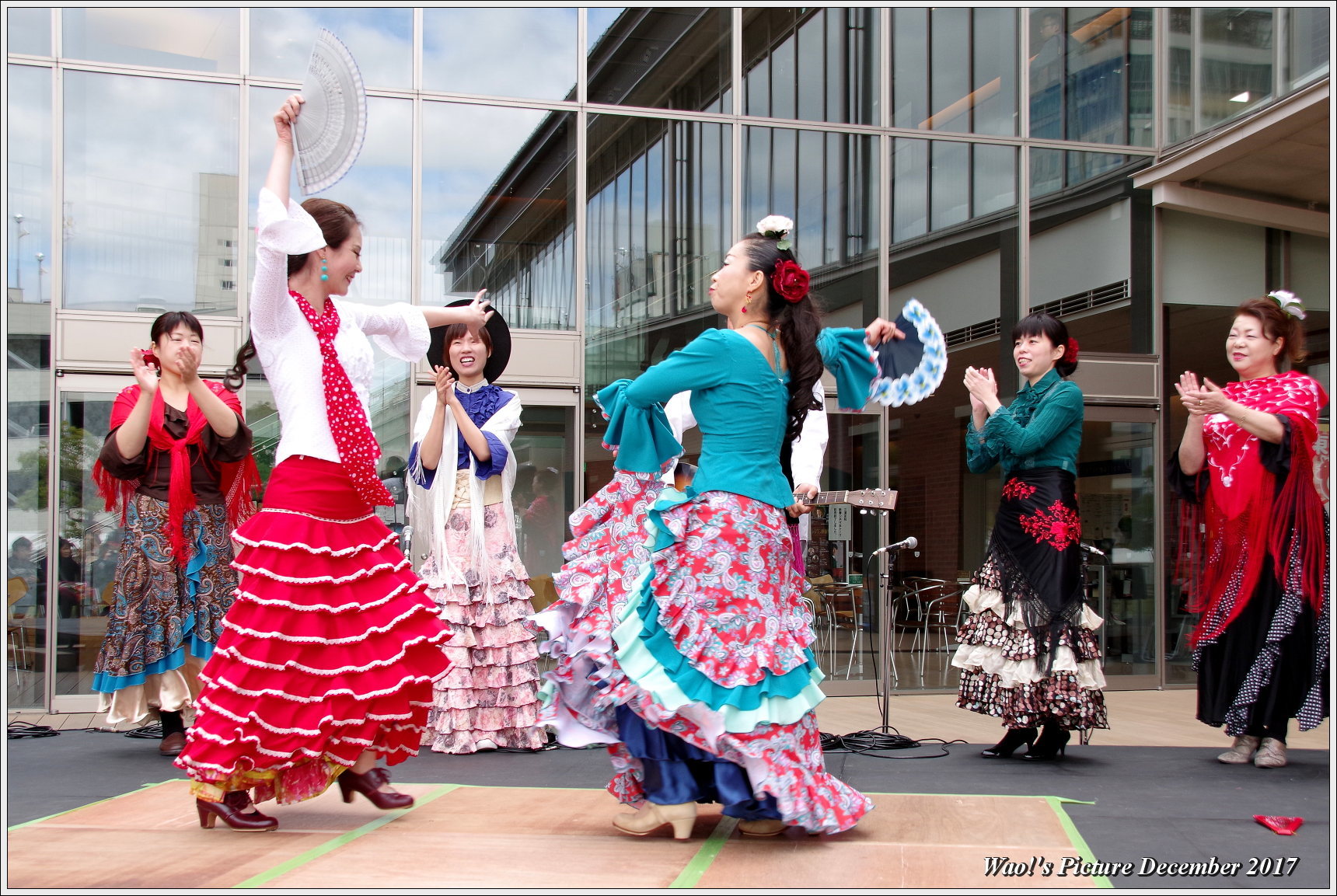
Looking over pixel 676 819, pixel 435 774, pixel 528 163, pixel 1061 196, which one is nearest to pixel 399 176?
pixel 528 163

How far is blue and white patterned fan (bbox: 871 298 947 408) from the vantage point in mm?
3697

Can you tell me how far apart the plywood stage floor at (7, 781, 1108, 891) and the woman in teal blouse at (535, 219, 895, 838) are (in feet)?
0.53

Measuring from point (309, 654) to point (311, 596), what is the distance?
0.53ft

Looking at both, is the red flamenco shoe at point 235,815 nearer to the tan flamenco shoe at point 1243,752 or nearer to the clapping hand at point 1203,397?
the clapping hand at point 1203,397

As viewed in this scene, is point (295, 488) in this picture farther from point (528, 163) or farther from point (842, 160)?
point (842, 160)

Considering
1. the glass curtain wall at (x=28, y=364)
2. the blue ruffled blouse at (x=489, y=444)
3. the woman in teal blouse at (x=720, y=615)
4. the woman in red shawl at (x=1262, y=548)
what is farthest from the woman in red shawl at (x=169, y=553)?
the woman in red shawl at (x=1262, y=548)

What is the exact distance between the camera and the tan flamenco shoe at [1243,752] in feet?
15.8

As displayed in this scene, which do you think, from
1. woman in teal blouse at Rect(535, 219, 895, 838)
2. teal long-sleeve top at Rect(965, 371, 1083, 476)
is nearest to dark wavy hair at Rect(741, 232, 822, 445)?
woman in teal blouse at Rect(535, 219, 895, 838)

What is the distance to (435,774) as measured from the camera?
4.62m

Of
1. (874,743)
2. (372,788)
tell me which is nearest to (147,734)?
(372,788)

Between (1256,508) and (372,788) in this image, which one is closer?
(372,788)

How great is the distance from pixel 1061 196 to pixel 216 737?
306 inches

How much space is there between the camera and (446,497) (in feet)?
18.3

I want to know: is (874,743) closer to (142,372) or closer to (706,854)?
(706,854)
